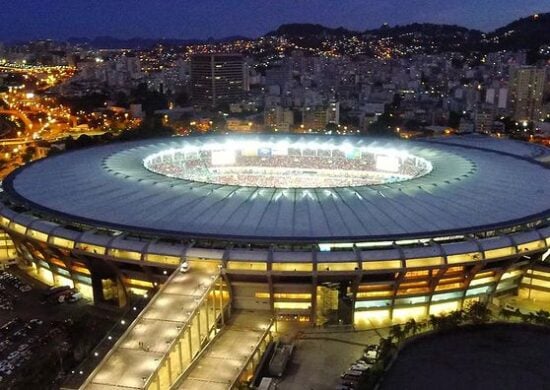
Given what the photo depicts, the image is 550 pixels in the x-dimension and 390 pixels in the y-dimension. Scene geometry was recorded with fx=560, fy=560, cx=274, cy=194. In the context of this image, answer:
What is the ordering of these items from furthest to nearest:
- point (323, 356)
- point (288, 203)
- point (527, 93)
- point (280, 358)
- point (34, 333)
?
point (527, 93), point (288, 203), point (34, 333), point (323, 356), point (280, 358)

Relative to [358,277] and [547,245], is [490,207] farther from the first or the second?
[358,277]

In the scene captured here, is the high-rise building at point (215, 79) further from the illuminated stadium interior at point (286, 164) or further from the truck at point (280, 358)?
the truck at point (280, 358)

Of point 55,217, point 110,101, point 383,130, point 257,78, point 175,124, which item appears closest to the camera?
point 55,217

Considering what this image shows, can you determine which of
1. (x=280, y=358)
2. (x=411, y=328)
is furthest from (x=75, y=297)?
(x=411, y=328)

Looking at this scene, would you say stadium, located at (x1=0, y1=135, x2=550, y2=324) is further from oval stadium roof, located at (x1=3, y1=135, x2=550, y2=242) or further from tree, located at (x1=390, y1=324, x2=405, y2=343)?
tree, located at (x1=390, y1=324, x2=405, y2=343)

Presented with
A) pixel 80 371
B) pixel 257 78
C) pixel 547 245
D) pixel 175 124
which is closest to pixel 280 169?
pixel 547 245

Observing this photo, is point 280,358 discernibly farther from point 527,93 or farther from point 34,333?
point 527,93
